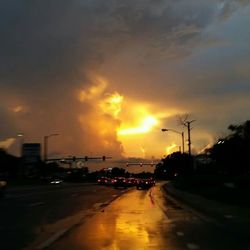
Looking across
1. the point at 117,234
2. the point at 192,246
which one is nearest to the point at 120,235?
the point at 117,234

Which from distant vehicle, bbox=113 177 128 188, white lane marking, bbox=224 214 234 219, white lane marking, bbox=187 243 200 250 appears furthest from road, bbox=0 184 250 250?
distant vehicle, bbox=113 177 128 188

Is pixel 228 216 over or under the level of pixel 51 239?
over

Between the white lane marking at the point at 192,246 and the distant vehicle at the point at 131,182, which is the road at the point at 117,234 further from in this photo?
the distant vehicle at the point at 131,182

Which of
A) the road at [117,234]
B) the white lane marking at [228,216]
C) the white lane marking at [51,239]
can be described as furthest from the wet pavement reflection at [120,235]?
the white lane marking at [228,216]

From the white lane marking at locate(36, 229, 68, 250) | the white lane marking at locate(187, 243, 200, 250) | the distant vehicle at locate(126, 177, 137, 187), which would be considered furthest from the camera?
the distant vehicle at locate(126, 177, 137, 187)

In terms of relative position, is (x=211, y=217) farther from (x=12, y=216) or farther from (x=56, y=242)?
(x=56, y=242)

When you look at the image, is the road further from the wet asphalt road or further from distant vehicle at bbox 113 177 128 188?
distant vehicle at bbox 113 177 128 188

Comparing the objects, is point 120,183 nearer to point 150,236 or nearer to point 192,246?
point 150,236

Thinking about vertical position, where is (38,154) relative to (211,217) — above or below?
above

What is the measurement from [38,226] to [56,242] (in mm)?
5198

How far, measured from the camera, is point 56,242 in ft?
52.2

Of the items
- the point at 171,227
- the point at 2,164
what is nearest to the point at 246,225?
the point at 171,227

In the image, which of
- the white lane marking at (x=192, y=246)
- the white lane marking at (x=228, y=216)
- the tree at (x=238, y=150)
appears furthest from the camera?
the tree at (x=238, y=150)

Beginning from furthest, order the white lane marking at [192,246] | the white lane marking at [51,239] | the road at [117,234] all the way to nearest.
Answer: the road at [117,234] < the white lane marking at [51,239] < the white lane marking at [192,246]
